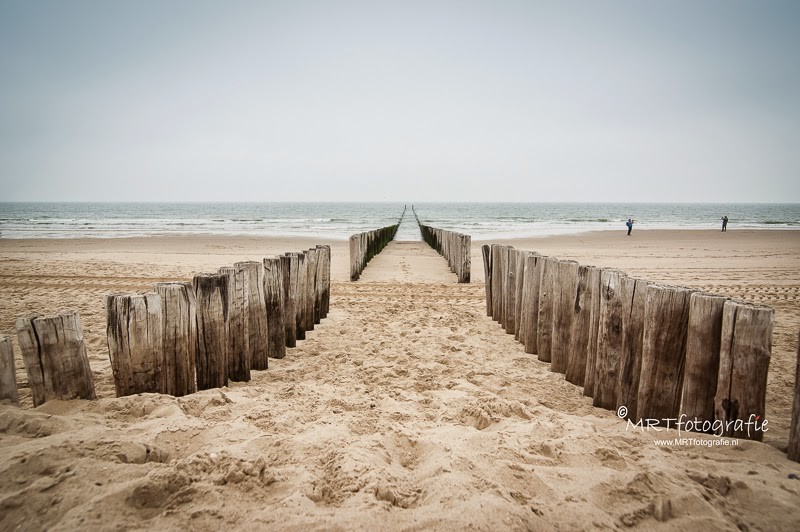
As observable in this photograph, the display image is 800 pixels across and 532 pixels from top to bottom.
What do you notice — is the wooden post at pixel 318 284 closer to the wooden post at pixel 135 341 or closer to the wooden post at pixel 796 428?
the wooden post at pixel 135 341

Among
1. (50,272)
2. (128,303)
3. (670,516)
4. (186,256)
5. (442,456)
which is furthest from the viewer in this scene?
(186,256)

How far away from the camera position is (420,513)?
204 cm

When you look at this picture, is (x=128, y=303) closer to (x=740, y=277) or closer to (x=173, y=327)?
(x=173, y=327)

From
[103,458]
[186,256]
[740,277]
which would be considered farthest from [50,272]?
[740,277]

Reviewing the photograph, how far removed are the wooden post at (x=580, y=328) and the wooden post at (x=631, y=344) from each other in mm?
615

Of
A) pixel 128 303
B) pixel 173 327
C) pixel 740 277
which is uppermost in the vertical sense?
pixel 128 303

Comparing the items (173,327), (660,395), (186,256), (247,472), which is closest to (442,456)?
(247,472)

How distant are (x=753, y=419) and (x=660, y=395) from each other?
1.71 ft

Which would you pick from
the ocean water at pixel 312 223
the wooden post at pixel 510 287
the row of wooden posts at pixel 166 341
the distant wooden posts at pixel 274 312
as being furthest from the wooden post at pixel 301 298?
the ocean water at pixel 312 223

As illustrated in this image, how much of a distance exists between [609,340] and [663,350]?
19.5 inches

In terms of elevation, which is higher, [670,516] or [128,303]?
[128,303]

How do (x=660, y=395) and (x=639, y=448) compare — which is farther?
(x=660, y=395)

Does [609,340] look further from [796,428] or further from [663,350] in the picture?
[796,428]

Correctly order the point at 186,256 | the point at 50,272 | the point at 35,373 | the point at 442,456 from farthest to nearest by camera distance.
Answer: the point at 186,256 → the point at 50,272 → the point at 35,373 → the point at 442,456
